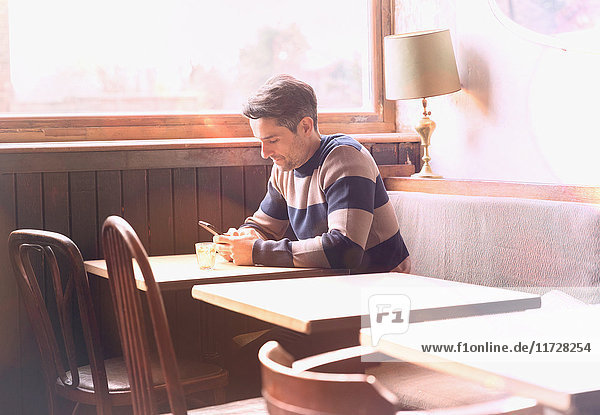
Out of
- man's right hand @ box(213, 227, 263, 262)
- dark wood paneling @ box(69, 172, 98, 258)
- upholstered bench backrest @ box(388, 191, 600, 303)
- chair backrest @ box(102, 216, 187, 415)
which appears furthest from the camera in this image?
dark wood paneling @ box(69, 172, 98, 258)

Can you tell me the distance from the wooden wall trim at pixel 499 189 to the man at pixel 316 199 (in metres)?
0.48

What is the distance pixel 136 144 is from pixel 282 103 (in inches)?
32.1

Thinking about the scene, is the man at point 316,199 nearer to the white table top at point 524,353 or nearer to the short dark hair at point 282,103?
the short dark hair at point 282,103

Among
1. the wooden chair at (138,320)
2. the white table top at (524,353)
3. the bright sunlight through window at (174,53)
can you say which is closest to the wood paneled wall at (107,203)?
the bright sunlight through window at (174,53)

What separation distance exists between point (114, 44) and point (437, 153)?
5.21 feet

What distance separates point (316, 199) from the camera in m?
2.88

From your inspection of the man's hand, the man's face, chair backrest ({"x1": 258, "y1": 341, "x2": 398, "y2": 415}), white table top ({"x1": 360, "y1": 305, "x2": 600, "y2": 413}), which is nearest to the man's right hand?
the man's hand

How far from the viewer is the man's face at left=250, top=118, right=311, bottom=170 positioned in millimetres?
2875

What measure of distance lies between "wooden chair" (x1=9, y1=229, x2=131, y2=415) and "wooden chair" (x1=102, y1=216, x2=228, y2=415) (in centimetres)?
50

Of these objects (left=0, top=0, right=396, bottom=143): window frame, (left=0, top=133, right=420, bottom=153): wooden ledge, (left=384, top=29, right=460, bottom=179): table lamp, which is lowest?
(left=0, top=133, right=420, bottom=153): wooden ledge

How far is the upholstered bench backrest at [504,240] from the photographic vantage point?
8.39 ft

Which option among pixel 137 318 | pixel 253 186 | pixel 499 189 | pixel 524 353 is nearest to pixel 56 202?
pixel 253 186

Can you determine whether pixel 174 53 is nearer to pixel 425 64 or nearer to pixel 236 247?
pixel 425 64

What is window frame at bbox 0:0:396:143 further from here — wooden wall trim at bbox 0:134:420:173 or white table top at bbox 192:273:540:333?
white table top at bbox 192:273:540:333
